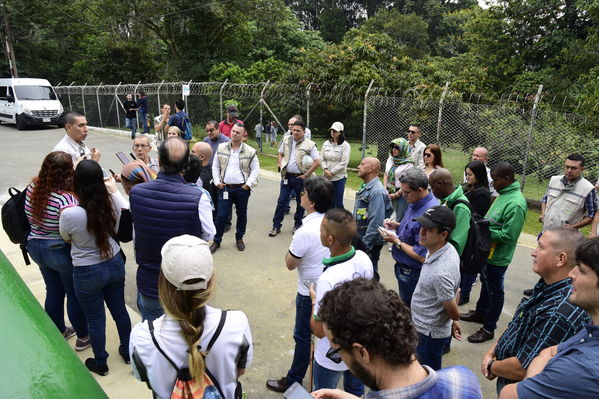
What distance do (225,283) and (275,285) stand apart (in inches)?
23.7

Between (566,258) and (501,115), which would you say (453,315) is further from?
(501,115)

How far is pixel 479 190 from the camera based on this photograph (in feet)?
13.2

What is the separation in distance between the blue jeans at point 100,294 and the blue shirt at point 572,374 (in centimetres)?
272

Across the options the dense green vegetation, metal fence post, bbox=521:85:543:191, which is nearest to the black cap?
metal fence post, bbox=521:85:543:191

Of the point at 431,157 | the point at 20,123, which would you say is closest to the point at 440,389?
the point at 431,157

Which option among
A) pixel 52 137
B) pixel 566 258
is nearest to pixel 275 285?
pixel 566 258

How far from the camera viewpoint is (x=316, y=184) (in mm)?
3248

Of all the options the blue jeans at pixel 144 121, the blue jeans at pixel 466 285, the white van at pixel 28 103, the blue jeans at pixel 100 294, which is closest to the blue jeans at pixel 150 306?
the blue jeans at pixel 100 294

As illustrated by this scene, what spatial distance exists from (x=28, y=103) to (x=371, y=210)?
19.2 metres

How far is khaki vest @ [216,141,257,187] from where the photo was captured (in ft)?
18.7

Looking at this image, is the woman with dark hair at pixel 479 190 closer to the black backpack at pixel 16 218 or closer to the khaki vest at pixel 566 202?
the khaki vest at pixel 566 202

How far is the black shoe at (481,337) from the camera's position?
3885mm

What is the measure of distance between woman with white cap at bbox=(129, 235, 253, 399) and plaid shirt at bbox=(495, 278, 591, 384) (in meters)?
1.39

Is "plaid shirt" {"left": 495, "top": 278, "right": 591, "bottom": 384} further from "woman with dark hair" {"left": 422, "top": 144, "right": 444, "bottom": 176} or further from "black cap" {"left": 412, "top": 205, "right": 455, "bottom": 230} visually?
"woman with dark hair" {"left": 422, "top": 144, "right": 444, "bottom": 176}
